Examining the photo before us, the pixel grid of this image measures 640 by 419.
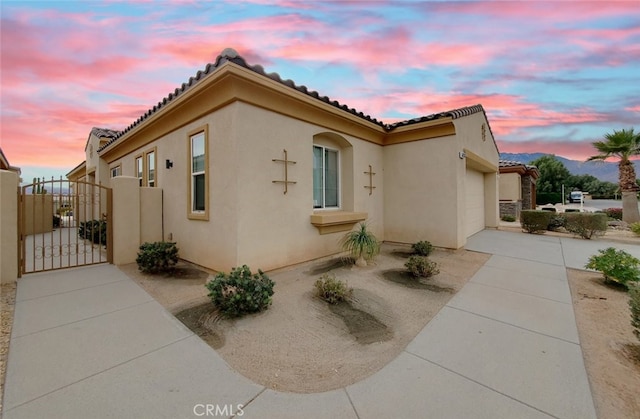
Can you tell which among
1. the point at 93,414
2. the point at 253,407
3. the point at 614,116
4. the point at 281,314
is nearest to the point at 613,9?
the point at 281,314

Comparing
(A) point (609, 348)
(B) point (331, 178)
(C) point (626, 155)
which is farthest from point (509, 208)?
(A) point (609, 348)

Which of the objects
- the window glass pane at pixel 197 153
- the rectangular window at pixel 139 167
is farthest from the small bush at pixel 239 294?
the rectangular window at pixel 139 167

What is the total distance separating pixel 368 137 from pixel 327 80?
2.37m

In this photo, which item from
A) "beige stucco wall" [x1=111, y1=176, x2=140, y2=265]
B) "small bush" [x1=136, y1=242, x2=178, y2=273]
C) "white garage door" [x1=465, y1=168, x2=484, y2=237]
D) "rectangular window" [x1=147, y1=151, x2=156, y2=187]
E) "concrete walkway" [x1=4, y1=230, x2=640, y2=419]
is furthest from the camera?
"white garage door" [x1=465, y1=168, x2=484, y2=237]

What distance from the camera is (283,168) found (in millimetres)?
5855

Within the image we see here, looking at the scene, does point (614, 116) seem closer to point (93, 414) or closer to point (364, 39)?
point (364, 39)

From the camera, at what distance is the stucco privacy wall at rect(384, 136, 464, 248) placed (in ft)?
25.6

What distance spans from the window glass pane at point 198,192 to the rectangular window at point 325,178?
9.56 ft

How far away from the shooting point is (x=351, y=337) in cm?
323

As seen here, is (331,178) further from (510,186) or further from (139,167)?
(510,186)

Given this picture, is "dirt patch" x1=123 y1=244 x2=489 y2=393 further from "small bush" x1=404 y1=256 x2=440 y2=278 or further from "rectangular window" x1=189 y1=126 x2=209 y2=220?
"rectangular window" x1=189 y1=126 x2=209 y2=220

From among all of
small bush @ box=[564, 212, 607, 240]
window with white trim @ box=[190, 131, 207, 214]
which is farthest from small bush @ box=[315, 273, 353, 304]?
small bush @ box=[564, 212, 607, 240]

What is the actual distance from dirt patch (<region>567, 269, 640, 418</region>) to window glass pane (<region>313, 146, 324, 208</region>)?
5.58 m

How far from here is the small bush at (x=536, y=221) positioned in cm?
1123
